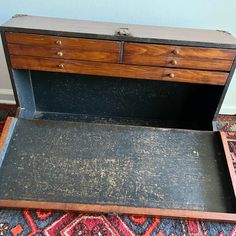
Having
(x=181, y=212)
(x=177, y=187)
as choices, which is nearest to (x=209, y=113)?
(x=177, y=187)

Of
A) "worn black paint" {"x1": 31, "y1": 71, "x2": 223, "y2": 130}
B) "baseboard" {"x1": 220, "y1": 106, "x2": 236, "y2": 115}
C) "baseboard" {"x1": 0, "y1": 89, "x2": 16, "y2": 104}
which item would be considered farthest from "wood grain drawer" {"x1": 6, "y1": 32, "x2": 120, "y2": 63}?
"baseboard" {"x1": 220, "y1": 106, "x2": 236, "y2": 115}

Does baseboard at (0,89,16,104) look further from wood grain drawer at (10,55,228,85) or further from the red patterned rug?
the red patterned rug

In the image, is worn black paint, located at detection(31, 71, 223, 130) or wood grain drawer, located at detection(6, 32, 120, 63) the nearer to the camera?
wood grain drawer, located at detection(6, 32, 120, 63)

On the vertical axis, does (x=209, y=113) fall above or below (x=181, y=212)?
above

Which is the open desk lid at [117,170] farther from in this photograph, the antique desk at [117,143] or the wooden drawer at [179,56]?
the wooden drawer at [179,56]

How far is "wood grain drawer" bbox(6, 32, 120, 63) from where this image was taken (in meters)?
1.13

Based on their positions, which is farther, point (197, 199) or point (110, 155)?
point (110, 155)

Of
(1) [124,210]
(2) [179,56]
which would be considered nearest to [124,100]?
(2) [179,56]

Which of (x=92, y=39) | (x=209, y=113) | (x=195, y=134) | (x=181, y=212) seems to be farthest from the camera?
(x=209, y=113)

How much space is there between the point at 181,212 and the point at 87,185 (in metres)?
0.40

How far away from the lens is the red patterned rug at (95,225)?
1.01 m

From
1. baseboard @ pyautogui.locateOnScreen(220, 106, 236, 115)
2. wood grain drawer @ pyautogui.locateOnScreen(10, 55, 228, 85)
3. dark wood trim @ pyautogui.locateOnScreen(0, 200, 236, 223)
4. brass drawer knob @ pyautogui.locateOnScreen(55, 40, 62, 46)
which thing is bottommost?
dark wood trim @ pyautogui.locateOnScreen(0, 200, 236, 223)

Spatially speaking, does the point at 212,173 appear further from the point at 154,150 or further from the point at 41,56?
the point at 41,56

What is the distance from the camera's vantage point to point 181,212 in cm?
98
